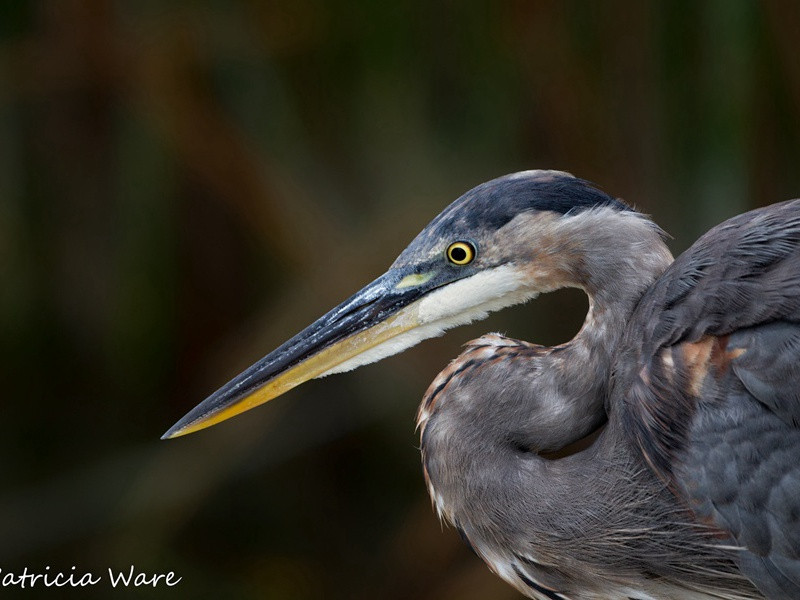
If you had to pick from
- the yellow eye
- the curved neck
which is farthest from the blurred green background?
the yellow eye

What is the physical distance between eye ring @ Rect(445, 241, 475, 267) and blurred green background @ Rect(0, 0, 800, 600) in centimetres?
114

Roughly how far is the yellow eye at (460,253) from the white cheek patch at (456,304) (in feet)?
0.10

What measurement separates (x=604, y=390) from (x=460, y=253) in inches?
13.5

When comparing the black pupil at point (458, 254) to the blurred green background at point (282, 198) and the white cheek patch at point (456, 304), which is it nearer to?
the white cheek patch at point (456, 304)

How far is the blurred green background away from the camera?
275 cm

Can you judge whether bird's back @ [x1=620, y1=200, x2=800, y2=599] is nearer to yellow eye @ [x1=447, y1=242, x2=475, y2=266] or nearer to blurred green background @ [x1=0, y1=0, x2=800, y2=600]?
yellow eye @ [x1=447, y1=242, x2=475, y2=266]

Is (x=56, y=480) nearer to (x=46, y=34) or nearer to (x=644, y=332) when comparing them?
(x=46, y=34)

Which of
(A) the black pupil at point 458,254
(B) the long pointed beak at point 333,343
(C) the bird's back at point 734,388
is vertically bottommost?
(C) the bird's back at point 734,388

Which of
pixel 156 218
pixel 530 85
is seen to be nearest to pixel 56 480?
pixel 156 218

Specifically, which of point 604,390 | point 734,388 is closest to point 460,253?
point 604,390

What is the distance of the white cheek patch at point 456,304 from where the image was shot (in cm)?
174

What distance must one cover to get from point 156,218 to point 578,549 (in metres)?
1.89

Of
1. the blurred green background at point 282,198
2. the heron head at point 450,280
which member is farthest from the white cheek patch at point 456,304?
the blurred green background at point 282,198

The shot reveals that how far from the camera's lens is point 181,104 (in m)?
2.97
